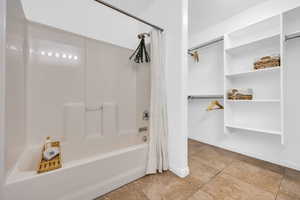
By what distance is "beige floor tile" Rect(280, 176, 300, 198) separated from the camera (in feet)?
3.47

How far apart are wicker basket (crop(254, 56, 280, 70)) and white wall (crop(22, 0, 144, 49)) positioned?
2.00 meters

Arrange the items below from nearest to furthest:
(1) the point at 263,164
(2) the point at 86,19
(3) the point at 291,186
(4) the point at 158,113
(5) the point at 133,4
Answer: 1. (3) the point at 291,186
2. (4) the point at 158,113
3. (1) the point at 263,164
4. (2) the point at 86,19
5. (5) the point at 133,4

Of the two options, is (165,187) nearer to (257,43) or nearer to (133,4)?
(257,43)

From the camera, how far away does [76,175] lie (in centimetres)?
93

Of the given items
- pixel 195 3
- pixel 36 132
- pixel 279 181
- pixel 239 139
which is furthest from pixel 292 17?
pixel 36 132

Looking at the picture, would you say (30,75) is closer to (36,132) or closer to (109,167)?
(36,132)

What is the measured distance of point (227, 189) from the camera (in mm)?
1110

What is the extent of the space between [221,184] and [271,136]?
111cm

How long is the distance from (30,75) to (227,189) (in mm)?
2505

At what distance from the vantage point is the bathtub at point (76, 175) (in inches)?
30.1

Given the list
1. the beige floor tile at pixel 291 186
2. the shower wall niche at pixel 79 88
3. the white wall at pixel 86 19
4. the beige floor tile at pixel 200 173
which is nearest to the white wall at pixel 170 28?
the white wall at pixel 86 19

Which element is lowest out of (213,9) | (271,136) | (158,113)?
(271,136)

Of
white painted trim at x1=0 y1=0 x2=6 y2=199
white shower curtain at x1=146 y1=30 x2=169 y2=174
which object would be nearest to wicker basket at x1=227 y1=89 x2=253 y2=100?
white shower curtain at x1=146 y1=30 x2=169 y2=174

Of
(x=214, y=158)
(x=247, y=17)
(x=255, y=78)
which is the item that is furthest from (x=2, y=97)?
(x=247, y=17)
